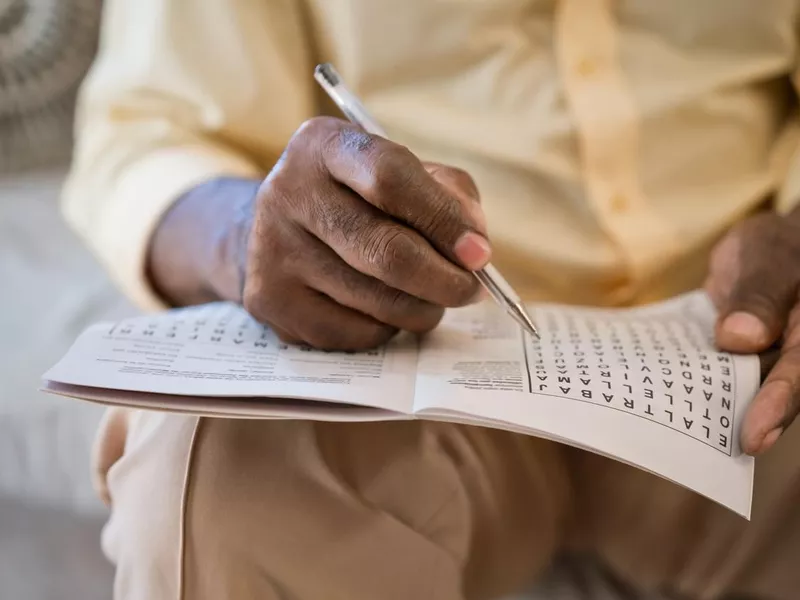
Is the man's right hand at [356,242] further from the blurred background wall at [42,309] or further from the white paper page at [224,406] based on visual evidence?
the blurred background wall at [42,309]

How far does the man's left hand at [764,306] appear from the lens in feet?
1.27

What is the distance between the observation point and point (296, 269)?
428 mm

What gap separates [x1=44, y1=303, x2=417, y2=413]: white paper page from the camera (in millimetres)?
369

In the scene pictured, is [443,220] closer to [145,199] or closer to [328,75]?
[328,75]

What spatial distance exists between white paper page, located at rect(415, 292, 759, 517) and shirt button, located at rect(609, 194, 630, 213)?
0.50ft

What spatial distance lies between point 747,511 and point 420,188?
23cm

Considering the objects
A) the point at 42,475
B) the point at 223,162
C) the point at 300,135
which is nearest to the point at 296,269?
the point at 300,135

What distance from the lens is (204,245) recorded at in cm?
55

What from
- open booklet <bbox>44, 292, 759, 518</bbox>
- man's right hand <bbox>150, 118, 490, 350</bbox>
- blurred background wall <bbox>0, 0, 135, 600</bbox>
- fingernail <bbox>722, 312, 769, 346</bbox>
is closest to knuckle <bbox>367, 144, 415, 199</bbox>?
man's right hand <bbox>150, 118, 490, 350</bbox>

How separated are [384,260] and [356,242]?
0.02 metres

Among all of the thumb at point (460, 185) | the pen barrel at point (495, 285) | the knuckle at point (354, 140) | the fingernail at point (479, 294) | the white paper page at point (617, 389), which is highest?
the knuckle at point (354, 140)

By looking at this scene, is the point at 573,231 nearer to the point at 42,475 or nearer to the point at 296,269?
the point at 296,269

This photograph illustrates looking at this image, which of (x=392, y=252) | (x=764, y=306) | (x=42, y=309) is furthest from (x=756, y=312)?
(x=42, y=309)

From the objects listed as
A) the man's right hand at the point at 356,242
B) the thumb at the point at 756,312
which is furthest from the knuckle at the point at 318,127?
the thumb at the point at 756,312
